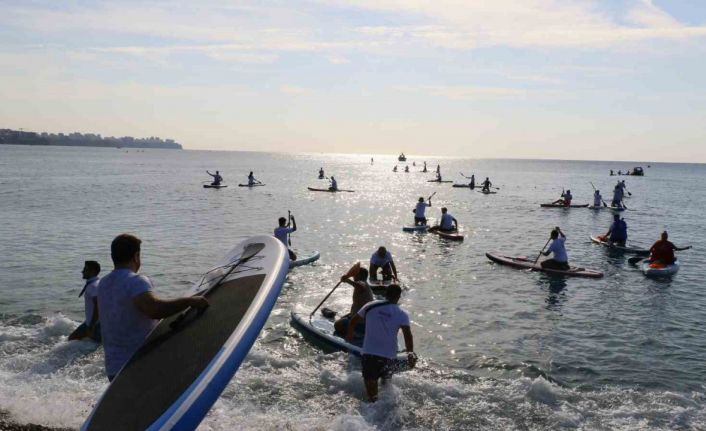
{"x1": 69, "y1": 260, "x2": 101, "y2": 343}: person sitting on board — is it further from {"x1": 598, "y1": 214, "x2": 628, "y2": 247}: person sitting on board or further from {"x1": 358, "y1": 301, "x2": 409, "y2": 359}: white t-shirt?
{"x1": 598, "y1": 214, "x2": 628, "y2": 247}: person sitting on board

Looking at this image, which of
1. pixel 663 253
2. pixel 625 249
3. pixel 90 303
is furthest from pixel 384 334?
pixel 625 249

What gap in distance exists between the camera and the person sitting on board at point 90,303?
444 inches

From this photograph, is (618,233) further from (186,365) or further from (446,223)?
(186,365)

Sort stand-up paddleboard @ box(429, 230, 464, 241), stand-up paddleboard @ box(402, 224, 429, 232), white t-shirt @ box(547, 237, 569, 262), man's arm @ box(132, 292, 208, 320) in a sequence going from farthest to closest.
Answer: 1. stand-up paddleboard @ box(402, 224, 429, 232)
2. stand-up paddleboard @ box(429, 230, 464, 241)
3. white t-shirt @ box(547, 237, 569, 262)
4. man's arm @ box(132, 292, 208, 320)

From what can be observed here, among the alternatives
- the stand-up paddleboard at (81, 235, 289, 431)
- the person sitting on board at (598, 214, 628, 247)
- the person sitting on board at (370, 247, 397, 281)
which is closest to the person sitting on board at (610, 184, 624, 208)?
the person sitting on board at (598, 214, 628, 247)

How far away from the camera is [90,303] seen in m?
11.5

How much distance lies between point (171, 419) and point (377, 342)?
4.56 metres

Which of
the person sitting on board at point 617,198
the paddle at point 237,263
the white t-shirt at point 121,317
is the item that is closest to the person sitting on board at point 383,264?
the paddle at point 237,263

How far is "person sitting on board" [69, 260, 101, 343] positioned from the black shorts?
6029 millimetres

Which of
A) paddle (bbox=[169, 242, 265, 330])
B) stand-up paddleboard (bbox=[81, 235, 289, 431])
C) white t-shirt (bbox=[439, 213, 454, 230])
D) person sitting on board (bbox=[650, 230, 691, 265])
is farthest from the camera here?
white t-shirt (bbox=[439, 213, 454, 230])

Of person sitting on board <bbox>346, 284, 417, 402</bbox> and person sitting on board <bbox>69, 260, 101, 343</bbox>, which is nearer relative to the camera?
person sitting on board <bbox>346, 284, 417, 402</bbox>

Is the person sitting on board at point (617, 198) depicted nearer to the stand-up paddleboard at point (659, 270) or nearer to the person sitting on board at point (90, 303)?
the stand-up paddleboard at point (659, 270)

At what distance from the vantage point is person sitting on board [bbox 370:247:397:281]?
1688 cm

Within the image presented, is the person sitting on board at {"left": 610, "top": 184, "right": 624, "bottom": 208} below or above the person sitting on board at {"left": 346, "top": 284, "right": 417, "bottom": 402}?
above
